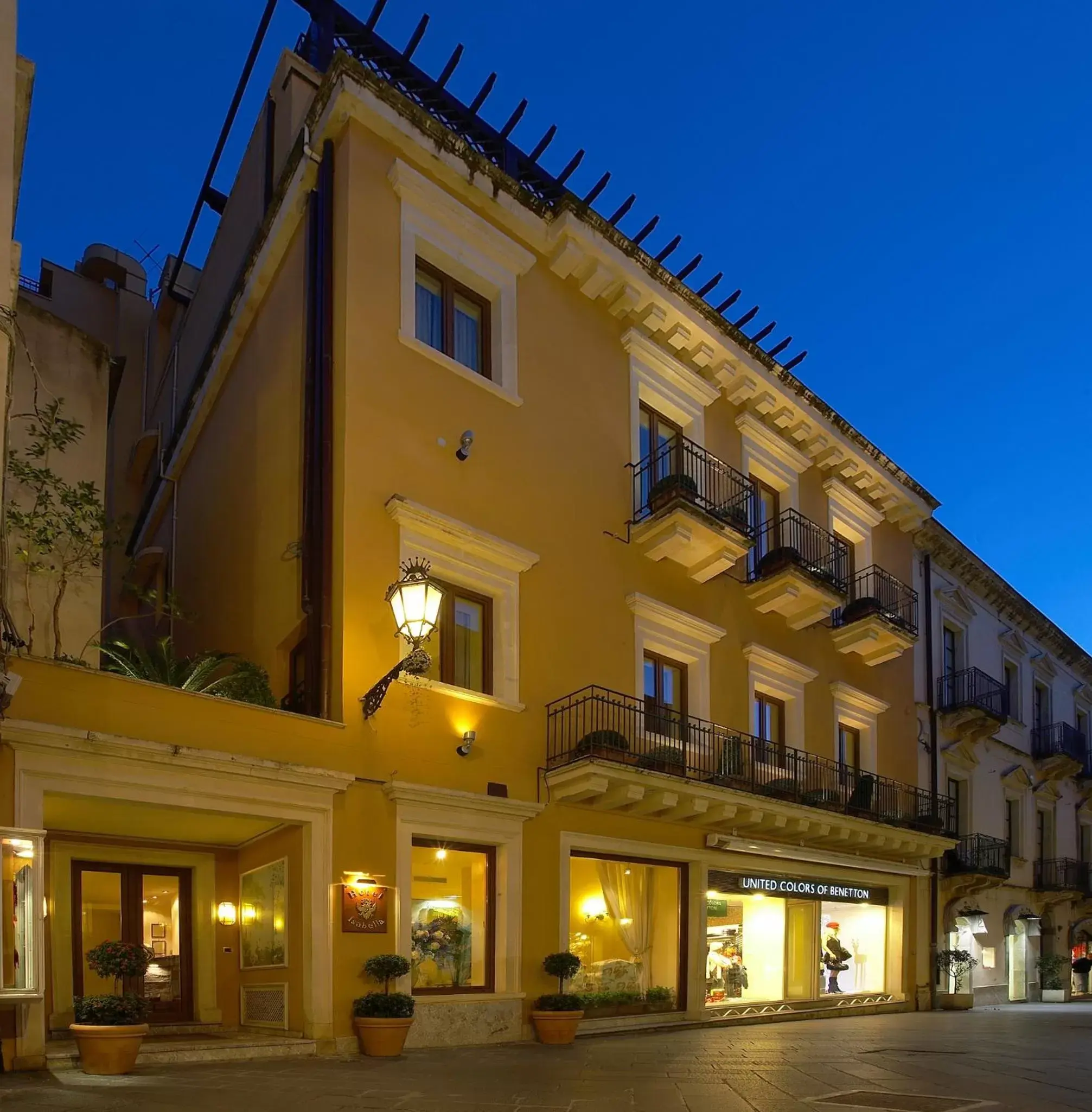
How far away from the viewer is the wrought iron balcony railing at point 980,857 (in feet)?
79.5

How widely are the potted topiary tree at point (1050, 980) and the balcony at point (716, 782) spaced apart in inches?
348

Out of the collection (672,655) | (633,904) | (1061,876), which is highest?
(672,655)

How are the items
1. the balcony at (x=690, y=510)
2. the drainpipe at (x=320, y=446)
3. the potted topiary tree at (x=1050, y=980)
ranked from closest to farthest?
the drainpipe at (x=320, y=446), the balcony at (x=690, y=510), the potted topiary tree at (x=1050, y=980)

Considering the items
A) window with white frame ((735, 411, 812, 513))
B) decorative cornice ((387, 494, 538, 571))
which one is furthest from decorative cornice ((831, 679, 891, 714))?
decorative cornice ((387, 494, 538, 571))

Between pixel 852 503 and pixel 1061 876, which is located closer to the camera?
pixel 852 503

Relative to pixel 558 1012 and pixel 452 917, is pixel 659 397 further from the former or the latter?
pixel 558 1012

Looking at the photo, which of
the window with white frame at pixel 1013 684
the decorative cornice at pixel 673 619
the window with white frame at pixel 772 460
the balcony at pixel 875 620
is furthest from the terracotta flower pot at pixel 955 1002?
the window with white frame at pixel 772 460

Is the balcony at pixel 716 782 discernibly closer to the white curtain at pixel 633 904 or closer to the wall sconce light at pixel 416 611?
the white curtain at pixel 633 904

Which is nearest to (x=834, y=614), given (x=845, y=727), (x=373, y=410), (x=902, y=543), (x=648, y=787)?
(x=845, y=727)

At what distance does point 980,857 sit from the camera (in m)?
25.7

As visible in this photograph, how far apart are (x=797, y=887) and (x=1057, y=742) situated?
52.1 ft

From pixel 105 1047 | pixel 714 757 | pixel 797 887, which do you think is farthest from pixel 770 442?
pixel 105 1047

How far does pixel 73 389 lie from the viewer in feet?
51.7

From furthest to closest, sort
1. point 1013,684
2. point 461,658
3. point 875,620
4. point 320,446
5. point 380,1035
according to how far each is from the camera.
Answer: point 1013,684, point 875,620, point 461,658, point 320,446, point 380,1035
